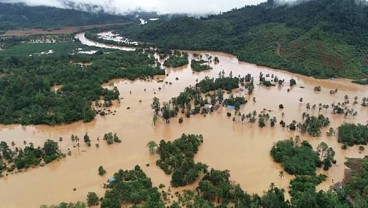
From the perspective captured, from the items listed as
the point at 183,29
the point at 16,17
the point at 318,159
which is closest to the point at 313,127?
the point at 318,159

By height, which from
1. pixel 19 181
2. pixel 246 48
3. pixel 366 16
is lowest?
pixel 19 181

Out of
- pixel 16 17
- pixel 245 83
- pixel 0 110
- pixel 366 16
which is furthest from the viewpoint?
pixel 16 17

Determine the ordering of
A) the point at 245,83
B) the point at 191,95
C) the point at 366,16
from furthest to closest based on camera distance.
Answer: the point at 366,16
the point at 245,83
the point at 191,95

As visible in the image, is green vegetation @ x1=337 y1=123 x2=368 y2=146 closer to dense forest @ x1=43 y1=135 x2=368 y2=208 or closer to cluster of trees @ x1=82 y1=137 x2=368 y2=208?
dense forest @ x1=43 y1=135 x2=368 y2=208

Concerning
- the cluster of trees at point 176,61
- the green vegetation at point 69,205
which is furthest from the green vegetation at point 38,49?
the green vegetation at point 69,205

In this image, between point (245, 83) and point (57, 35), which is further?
point (57, 35)

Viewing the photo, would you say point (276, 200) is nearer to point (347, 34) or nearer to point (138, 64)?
point (138, 64)
